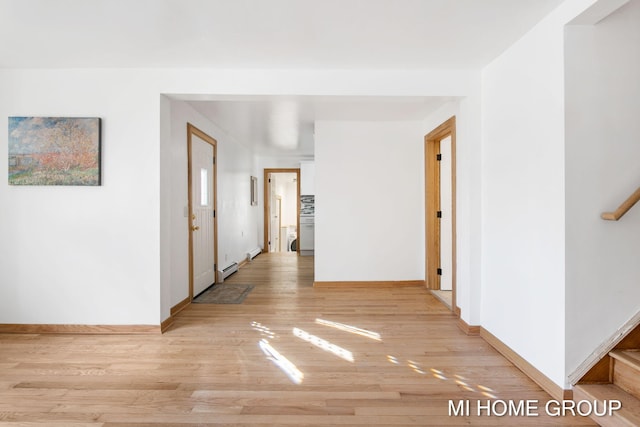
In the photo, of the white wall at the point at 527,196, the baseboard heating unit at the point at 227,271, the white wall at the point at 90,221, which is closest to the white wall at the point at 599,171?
the white wall at the point at 527,196

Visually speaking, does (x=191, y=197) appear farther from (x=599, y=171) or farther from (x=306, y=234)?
(x=306, y=234)

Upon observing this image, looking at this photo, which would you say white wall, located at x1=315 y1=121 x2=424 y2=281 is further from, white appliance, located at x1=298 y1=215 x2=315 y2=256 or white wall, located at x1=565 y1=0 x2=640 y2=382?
white appliance, located at x1=298 y1=215 x2=315 y2=256

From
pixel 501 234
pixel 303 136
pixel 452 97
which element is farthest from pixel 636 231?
pixel 303 136

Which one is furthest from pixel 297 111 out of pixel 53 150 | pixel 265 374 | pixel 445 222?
pixel 265 374

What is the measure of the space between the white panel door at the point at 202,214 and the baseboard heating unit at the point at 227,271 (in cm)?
13

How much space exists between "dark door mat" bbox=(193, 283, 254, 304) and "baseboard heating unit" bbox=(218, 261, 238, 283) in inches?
6.4

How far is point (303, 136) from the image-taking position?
5.64 m

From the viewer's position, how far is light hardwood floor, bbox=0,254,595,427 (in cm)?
187

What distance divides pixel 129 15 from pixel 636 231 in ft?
11.2

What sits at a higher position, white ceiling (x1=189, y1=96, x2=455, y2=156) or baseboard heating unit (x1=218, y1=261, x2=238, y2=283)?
white ceiling (x1=189, y1=96, x2=455, y2=156)

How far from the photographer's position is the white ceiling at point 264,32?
80.7 inches

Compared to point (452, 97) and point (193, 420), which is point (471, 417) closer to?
point (193, 420)

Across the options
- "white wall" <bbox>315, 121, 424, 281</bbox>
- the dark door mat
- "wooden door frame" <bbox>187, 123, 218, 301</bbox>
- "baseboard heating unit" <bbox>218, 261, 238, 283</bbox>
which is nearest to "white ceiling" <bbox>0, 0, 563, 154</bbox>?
"wooden door frame" <bbox>187, 123, 218, 301</bbox>

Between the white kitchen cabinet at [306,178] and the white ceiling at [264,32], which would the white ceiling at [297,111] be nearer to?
the white ceiling at [264,32]
